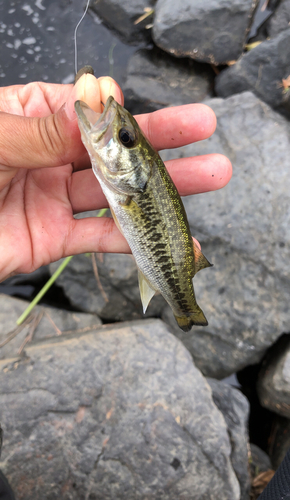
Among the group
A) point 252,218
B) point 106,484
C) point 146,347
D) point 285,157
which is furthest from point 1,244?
point 285,157

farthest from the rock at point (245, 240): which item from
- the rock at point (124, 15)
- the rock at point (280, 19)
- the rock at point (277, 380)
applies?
the rock at point (124, 15)

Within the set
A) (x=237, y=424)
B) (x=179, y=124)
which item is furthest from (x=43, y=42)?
(x=237, y=424)

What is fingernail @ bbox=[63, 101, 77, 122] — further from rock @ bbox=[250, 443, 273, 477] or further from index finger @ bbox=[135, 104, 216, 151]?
rock @ bbox=[250, 443, 273, 477]

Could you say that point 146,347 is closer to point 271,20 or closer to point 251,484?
point 251,484

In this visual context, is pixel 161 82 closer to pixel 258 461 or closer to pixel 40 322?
pixel 40 322

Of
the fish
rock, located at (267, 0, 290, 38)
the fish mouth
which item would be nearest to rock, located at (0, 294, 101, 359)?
the fish
